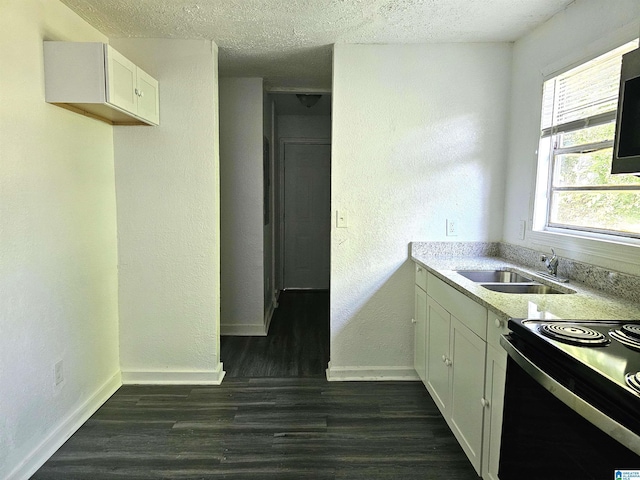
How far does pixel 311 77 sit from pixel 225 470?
2.96 m

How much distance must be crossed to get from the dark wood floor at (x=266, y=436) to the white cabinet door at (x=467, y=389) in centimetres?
20

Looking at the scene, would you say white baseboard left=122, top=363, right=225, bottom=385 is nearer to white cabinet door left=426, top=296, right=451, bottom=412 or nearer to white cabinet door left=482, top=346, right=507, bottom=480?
white cabinet door left=426, top=296, right=451, bottom=412

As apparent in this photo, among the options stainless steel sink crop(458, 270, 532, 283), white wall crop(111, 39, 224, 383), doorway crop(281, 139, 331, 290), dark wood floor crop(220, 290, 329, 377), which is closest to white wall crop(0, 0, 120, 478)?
white wall crop(111, 39, 224, 383)

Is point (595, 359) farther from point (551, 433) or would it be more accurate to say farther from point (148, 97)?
point (148, 97)

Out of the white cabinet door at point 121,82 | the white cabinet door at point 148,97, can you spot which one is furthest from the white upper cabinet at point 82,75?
the white cabinet door at point 148,97

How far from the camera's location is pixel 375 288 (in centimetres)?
286

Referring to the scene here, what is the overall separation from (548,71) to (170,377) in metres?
3.09

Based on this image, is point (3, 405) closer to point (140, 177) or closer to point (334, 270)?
point (140, 177)

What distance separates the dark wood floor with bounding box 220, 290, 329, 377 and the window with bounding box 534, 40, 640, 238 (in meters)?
1.94

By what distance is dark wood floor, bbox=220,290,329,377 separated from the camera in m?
3.06

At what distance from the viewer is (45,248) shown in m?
2.00

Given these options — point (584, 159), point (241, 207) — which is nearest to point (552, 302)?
point (584, 159)

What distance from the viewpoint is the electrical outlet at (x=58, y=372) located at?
6.91 ft

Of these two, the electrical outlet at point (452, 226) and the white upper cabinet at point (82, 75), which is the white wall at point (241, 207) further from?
the electrical outlet at point (452, 226)
